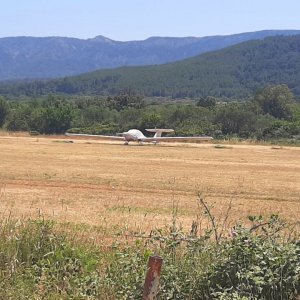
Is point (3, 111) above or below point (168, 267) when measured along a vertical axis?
below

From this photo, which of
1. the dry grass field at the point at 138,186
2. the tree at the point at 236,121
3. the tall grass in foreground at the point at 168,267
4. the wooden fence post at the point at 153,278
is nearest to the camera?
the wooden fence post at the point at 153,278

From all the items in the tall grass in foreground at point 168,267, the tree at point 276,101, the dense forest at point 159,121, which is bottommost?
the dense forest at point 159,121

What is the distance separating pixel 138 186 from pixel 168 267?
656 inches

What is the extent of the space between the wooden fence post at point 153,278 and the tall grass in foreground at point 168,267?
49 cm

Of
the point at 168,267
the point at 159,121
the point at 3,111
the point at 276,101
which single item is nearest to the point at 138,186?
the point at 168,267

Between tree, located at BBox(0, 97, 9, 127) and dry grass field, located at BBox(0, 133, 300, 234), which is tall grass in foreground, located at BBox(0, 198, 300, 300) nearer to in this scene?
dry grass field, located at BBox(0, 133, 300, 234)

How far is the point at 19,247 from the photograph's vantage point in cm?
696

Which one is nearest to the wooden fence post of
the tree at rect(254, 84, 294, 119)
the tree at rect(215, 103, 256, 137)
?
the tree at rect(215, 103, 256, 137)

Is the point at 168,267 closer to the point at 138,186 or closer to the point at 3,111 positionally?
the point at 138,186

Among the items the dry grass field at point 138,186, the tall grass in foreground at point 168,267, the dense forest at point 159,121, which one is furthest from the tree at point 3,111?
the tall grass in foreground at point 168,267

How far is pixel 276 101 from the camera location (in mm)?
86062

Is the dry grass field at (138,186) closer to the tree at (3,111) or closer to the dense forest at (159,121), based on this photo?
the dense forest at (159,121)

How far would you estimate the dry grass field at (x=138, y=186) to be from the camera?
1477 centimetres

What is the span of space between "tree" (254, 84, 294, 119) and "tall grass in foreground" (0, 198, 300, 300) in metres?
79.9
